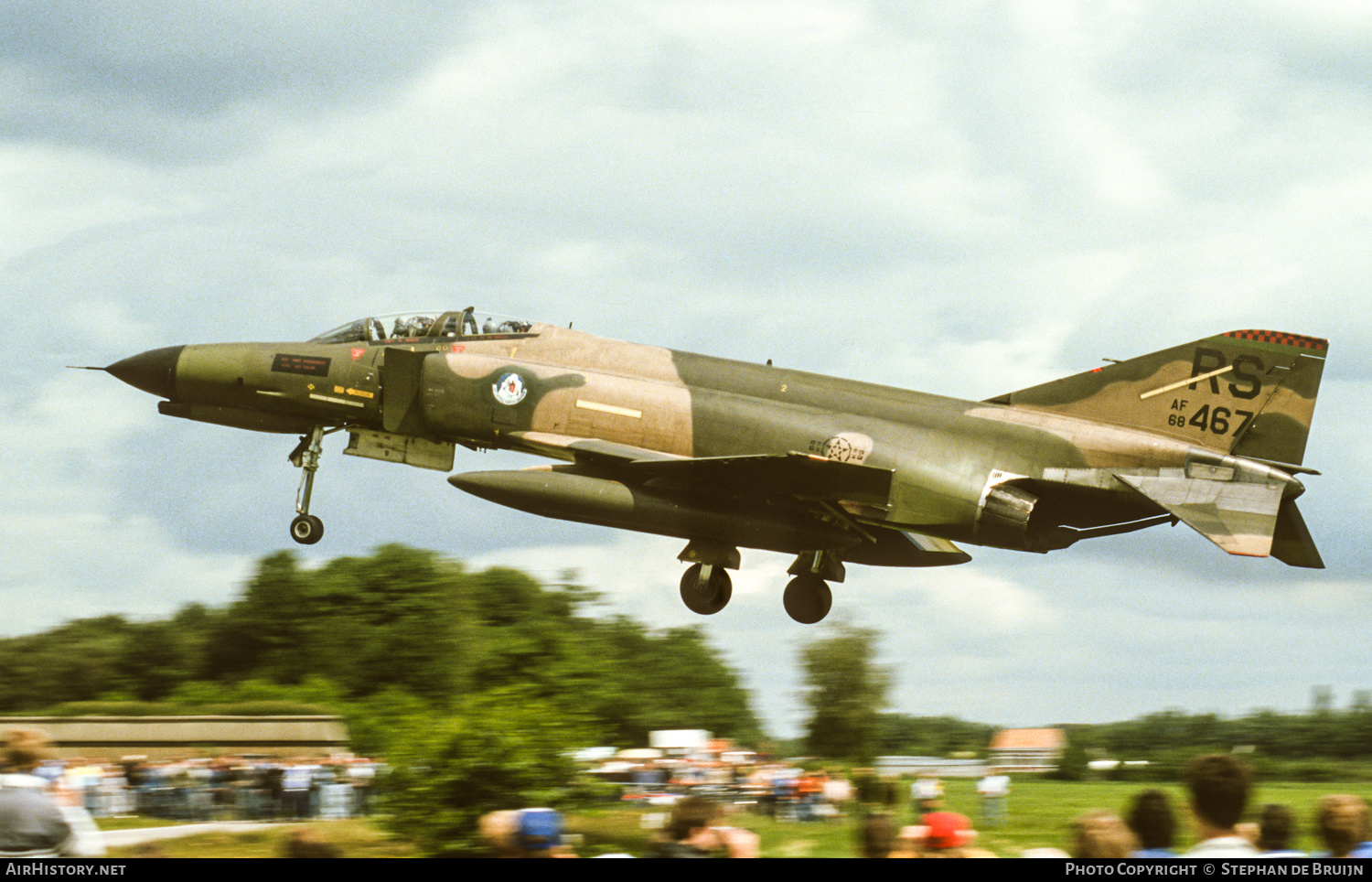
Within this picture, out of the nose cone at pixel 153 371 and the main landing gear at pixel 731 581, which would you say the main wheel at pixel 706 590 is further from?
the nose cone at pixel 153 371

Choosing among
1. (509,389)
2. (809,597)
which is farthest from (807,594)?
(509,389)

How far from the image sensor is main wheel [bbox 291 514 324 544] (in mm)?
20125

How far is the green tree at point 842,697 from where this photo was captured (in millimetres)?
26486

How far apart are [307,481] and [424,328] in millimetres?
2973

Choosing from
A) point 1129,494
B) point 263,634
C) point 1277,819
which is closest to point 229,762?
point 1129,494

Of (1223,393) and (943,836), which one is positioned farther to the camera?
(1223,393)

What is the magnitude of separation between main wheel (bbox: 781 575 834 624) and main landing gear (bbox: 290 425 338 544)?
724 cm

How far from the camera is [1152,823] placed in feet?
20.9

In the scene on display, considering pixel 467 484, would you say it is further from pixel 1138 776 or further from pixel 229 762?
pixel 1138 776

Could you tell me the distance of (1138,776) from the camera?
3316 centimetres

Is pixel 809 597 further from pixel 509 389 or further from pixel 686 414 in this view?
pixel 509 389

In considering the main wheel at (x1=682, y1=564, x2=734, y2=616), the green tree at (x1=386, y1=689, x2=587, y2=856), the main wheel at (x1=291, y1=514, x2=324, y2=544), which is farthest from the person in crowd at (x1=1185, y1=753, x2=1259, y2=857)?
the main wheel at (x1=291, y1=514, x2=324, y2=544)

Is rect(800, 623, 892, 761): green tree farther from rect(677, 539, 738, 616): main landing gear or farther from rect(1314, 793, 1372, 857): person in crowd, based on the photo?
rect(1314, 793, 1372, 857): person in crowd
